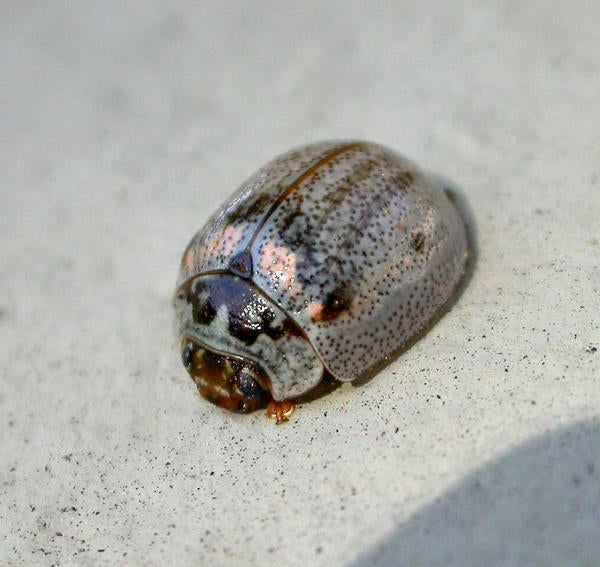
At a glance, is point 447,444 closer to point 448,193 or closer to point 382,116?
point 448,193

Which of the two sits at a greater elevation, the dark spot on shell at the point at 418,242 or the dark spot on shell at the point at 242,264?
the dark spot on shell at the point at 418,242

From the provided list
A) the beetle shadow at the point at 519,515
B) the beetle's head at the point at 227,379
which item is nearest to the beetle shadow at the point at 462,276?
the beetle's head at the point at 227,379

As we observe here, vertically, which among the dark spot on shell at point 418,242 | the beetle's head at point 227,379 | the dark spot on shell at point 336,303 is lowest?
the beetle's head at point 227,379

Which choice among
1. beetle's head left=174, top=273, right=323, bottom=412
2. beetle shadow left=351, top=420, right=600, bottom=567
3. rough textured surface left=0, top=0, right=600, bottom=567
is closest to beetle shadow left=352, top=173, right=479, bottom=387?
rough textured surface left=0, top=0, right=600, bottom=567

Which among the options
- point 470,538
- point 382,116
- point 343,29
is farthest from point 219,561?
point 343,29

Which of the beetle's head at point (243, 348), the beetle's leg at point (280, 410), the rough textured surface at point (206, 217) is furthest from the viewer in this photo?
the beetle's leg at point (280, 410)

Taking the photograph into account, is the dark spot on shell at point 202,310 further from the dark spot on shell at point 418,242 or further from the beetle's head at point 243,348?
the dark spot on shell at point 418,242

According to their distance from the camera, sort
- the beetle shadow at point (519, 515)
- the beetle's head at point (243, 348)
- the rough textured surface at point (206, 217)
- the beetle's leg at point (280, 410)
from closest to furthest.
A: the beetle shadow at point (519, 515) < the rough textured surface at point (206, 217) < the beetle's head at point (243, 348) < the beetle's leg at point (280, 410)
